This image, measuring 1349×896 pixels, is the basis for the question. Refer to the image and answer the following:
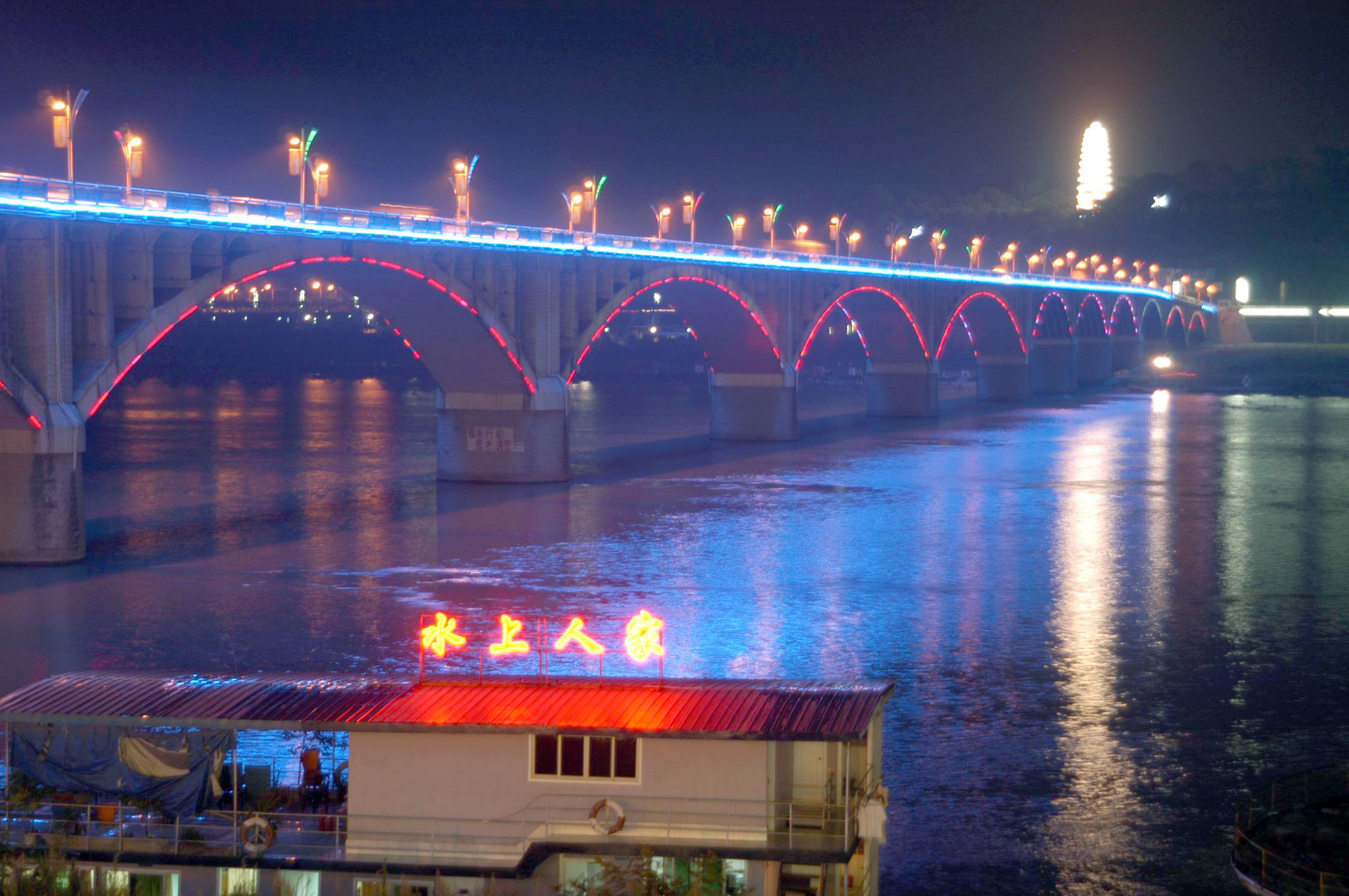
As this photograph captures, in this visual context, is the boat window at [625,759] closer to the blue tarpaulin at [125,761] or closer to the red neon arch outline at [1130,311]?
the blue tarpaulin at [125,761]

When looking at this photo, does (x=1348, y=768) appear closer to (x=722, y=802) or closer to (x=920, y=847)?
(x=920, y=847)

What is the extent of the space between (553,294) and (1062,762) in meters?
40.5

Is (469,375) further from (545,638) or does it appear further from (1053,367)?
(1053,367)

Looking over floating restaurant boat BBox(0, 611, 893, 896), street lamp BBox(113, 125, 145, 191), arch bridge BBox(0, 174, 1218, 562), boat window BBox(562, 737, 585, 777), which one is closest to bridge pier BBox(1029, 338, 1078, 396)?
arch bridge BBox(0, 174, 1218, 562)

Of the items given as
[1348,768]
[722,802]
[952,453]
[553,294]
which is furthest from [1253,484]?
[722,802]

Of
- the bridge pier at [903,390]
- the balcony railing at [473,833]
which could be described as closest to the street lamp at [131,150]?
the balcony railing at [473,833]

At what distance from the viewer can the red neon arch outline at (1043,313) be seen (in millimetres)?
136500

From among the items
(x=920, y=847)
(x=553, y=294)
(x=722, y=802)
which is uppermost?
(x=553, y=294)

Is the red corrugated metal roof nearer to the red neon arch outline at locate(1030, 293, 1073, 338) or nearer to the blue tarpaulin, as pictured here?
the blue tarpaulin

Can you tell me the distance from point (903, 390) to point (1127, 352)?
8550 centimetres

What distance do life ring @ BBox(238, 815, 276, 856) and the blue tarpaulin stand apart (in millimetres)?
1091

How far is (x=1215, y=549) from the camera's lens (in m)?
43.0

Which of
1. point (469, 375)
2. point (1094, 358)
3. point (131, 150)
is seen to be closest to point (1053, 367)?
point (1094, 358)

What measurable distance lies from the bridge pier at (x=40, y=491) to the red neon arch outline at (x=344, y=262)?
597mm
